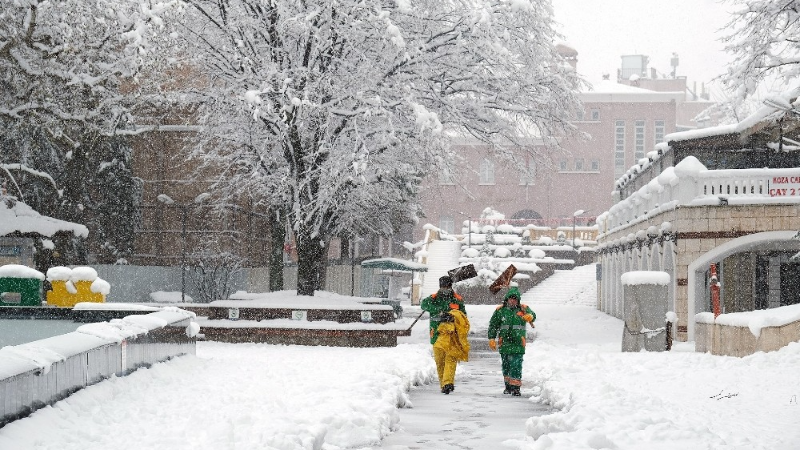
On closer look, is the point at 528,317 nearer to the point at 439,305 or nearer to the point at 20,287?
the point at 439,305

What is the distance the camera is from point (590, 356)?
62.3 feet

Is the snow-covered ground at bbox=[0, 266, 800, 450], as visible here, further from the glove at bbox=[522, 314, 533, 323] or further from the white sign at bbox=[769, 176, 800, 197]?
the white sign at bbox=[769, 176, 800, 197]

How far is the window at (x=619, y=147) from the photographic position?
83875 mm

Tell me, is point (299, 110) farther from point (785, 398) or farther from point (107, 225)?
point (107, 225)

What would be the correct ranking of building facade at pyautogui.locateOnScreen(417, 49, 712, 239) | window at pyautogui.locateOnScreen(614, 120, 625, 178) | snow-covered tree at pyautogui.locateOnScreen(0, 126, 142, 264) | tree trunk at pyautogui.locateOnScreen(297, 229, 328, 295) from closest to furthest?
tree trunk at pyautogui.locateOnScreen(297, 229, 328, 295)
snow-covered tree at pyautogui.locateOnScreen(0, 126, 142, 264)
building facade at pyautogui.locateOnScreen(417, 49, 712, 239)
window at pyautogui.locateOnScreen(614, 120, 625, 178)

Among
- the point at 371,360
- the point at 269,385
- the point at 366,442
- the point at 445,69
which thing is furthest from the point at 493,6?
the point at 366,442

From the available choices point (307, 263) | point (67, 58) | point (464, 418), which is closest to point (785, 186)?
point (307, 263)

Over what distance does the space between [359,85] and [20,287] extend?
27.9ft

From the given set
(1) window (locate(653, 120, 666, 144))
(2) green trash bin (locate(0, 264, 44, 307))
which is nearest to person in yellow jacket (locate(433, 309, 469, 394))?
(2) green trash bin (locate(0, 264, 44, 307))

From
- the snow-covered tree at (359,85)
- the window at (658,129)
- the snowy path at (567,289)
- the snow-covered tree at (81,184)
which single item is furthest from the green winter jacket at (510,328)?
the window at (658,129)

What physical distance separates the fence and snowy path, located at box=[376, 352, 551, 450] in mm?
3058

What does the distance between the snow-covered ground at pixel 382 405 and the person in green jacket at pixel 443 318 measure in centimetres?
39

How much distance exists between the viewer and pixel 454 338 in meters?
14.8

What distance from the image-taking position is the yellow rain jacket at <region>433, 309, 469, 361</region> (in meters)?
14.7
